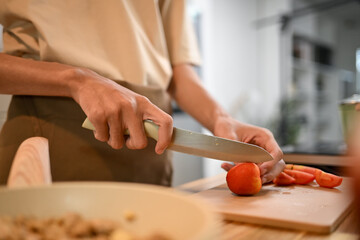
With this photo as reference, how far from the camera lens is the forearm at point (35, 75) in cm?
69

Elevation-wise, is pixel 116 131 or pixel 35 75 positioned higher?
pixel 35 75

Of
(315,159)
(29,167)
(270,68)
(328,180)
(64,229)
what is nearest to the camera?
(64,229)

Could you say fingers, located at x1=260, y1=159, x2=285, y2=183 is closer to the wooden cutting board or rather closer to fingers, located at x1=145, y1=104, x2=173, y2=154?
the wooden cutting board

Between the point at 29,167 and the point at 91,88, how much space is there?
0.82 ft

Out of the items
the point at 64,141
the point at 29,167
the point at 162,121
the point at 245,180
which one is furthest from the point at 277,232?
the point at 64,141

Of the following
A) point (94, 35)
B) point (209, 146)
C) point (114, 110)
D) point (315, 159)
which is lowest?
point (315, 159)

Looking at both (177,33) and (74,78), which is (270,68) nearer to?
(177,33)

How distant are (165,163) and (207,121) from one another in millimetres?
205

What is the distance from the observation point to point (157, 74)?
3.50 feet

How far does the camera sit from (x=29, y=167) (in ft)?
1.45

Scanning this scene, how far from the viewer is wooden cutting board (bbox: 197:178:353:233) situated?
0.56 meters

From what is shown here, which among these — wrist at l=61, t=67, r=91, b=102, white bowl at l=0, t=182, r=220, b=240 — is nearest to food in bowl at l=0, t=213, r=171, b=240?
white bowl at l=0, t=182, r=220, b=240

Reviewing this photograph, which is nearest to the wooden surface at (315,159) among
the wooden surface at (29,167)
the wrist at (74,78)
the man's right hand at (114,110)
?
the man's right hand at (114,110)

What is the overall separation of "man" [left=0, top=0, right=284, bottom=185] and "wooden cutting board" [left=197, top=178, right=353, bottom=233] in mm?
90
